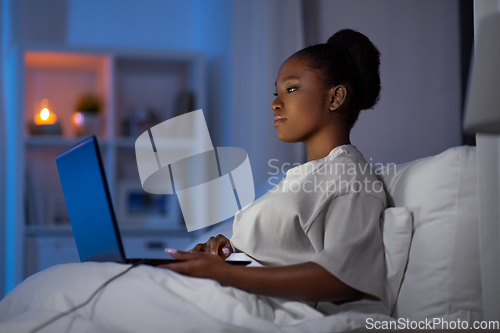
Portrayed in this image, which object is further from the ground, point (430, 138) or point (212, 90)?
point (212, 90)

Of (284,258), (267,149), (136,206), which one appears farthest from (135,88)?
(284,258)

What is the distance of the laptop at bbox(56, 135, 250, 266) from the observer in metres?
0.84

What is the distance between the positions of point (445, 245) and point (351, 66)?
52cm

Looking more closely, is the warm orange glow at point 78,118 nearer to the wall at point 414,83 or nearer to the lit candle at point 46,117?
the lit candle at point 46,117

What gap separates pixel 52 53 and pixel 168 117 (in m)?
0.78

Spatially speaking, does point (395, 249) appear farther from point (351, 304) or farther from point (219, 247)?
point (219, 247)

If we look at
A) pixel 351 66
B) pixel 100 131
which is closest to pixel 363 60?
pixel 351 66

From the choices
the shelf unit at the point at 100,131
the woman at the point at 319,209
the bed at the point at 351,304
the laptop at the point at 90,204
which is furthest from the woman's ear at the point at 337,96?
the shelf unit at the point at 100,131

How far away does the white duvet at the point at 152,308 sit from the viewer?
2.43 feet

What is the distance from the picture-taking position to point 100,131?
2.85m

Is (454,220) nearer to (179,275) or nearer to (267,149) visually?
(179,275)

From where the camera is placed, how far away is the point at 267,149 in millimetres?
2229

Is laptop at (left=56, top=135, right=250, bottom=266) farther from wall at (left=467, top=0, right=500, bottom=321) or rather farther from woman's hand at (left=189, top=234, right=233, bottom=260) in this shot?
wall at (left=467, top=0, right=500, bottom=321)

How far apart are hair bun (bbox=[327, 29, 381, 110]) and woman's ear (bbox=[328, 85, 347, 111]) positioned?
0.06 meters
